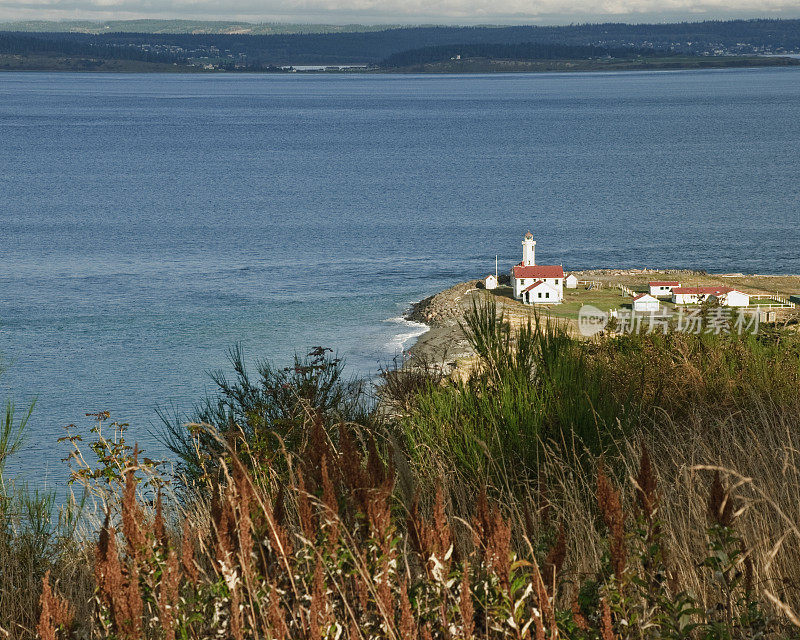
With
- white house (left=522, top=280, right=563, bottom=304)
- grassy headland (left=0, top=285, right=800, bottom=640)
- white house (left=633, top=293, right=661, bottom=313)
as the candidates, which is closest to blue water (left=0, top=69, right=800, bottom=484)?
grassy headland (left=0, top=285, right=800, bottom=640)

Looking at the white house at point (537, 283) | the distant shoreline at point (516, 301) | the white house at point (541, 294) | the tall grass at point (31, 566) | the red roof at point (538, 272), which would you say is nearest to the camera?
the tall grass at point (31, 566)

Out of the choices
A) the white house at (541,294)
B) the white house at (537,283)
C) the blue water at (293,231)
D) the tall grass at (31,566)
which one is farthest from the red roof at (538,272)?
the tall grass at (31,566)

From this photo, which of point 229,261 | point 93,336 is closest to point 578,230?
point 229,261

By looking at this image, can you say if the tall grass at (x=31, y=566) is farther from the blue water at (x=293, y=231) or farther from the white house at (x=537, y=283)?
the white house at (x=537, y=283)

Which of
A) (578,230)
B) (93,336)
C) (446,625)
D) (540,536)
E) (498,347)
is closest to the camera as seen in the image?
(446,625)

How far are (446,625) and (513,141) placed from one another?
119m

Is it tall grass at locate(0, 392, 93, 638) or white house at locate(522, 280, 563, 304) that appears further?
white house at locate(522, 280, 563, 304)

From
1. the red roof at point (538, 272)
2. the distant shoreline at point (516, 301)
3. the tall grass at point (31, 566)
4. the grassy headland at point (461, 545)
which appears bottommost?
the distant shoreline at point (516, 301)

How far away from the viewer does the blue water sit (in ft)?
102

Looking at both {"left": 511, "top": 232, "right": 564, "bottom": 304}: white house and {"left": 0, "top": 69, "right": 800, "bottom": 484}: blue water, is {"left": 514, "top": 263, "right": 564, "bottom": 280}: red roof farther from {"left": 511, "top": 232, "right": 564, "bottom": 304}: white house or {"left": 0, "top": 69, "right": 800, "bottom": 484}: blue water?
{"left": 0, "top": 69, "right": 800, "bottom": 484}: blue water

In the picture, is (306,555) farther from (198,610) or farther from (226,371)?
(226,371)

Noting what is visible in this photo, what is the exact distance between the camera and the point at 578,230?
56.1m

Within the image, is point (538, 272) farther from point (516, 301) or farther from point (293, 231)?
point (293, 231)

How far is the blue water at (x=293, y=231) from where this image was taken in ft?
102
